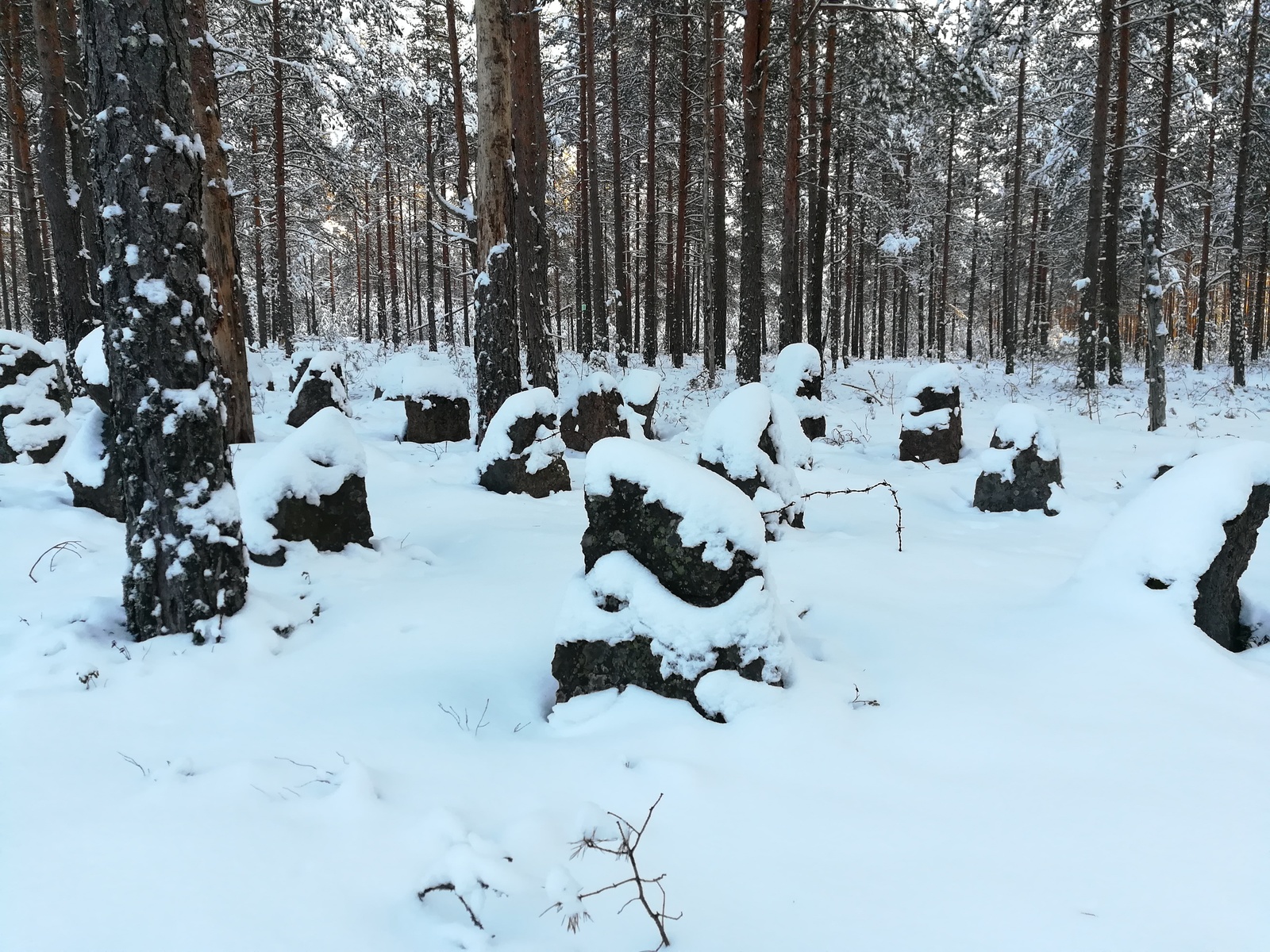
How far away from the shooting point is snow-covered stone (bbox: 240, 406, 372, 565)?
4250 mm

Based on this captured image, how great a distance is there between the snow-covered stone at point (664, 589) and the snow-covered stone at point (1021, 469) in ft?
14.0

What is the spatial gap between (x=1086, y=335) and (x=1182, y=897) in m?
14.5

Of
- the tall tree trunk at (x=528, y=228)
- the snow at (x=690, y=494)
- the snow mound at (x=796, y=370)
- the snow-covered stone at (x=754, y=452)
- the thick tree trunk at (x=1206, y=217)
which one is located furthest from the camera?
the thick tree trunk at (x=1206, y=217)

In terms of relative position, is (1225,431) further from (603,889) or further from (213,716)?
(213,716)

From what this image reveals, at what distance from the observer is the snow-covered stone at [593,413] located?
8.30 m

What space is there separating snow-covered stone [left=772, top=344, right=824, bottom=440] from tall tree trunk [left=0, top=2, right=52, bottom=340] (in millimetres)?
12599

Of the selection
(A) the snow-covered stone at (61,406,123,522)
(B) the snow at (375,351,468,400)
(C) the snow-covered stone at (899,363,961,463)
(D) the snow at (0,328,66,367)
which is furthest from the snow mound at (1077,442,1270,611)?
(D) the snow at (0,328,66,367)

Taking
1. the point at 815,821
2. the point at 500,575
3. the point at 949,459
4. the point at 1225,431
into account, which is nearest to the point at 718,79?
the point at 949,459

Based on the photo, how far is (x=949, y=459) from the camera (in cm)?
832

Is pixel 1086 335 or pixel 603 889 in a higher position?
pixel 1086 335

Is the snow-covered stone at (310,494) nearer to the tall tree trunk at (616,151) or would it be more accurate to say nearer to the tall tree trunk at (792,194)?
the tall tree trunk at (792,194)

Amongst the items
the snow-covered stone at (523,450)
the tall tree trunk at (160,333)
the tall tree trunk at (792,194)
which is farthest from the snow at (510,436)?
the tall tree trunk at (792,194)

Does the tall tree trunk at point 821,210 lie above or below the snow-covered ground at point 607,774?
above

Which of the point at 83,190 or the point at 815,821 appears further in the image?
the point at 83,190
